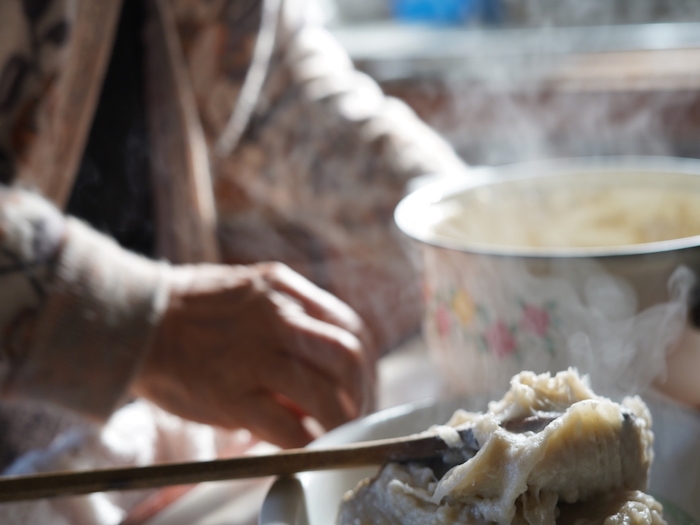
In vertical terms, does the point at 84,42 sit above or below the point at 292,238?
above

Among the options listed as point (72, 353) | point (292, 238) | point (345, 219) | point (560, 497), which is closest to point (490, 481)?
point (560, 497)

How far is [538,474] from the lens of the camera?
0.29m

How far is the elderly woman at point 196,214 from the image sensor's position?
1.80 feet

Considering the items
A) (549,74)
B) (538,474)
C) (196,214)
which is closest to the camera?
(538,474)

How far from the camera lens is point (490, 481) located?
287 millimetres

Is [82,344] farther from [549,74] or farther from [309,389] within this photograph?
[549,74]

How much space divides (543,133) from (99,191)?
2.69ft

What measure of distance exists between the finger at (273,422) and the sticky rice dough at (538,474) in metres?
0.16

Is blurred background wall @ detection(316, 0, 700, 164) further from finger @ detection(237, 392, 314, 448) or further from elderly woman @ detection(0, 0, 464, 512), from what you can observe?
finger @ detection(237, 392, 314, 448)

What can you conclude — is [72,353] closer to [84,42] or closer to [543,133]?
[84,42]

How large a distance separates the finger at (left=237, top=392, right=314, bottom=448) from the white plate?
0.12 m

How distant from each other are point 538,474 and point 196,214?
0.67 meters

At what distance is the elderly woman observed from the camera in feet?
1.80

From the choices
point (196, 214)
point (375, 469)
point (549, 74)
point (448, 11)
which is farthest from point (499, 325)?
point (448, 11)
